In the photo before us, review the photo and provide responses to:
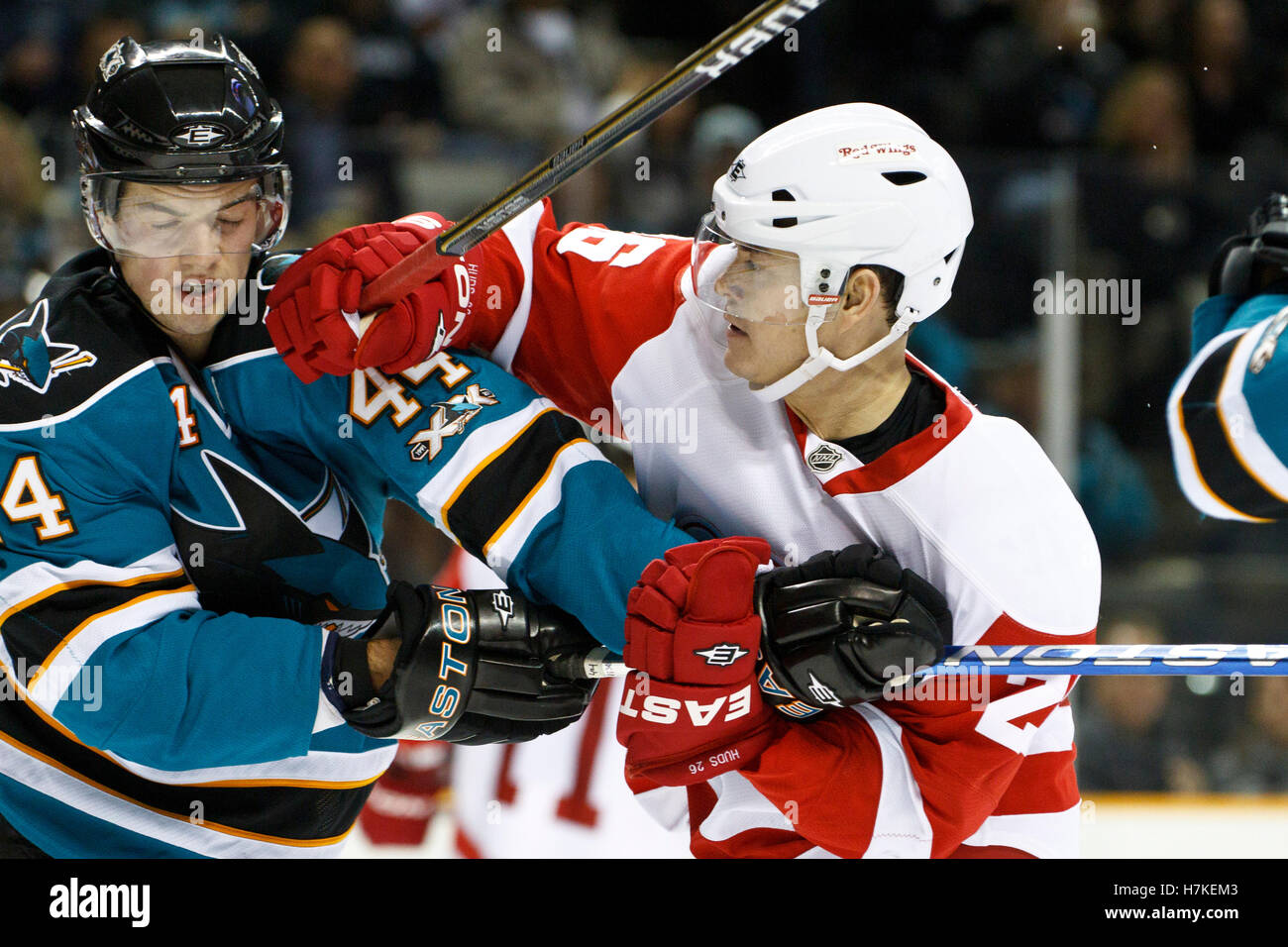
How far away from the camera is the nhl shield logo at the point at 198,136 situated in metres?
1.84

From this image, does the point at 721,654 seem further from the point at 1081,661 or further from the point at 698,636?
the point at 1081,661

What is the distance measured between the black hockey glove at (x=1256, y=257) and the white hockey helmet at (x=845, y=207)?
0.70 m

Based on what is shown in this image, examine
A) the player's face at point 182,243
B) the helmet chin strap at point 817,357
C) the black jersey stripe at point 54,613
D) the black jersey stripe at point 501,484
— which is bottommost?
the black jersey stripe at point 54,613

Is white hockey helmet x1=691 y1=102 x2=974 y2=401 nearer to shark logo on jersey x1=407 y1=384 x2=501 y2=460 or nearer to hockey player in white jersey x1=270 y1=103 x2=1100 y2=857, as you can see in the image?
hockey player in white jersey x1=270 y1=103 x2=1100 y2=857

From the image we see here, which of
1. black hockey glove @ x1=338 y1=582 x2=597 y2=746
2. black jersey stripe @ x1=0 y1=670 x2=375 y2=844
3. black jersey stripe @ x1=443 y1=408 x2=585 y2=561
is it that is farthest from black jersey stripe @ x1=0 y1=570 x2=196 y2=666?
black jersey stripe @ x1=443 y1=408 x2=585 y2=561

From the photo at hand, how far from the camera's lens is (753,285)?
6.24 ft

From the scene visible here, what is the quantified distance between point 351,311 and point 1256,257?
1.45 m

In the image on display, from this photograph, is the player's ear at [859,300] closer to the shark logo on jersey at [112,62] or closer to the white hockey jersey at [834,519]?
the white hockey jersey at [834,519]

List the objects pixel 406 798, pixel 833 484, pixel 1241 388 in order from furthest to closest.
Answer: pixel 406 798 < pixel 1241 388 < pixel 833 484

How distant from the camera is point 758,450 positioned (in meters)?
1.99

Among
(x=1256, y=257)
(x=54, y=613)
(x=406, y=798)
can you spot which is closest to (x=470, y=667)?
(x=54, y=613)
